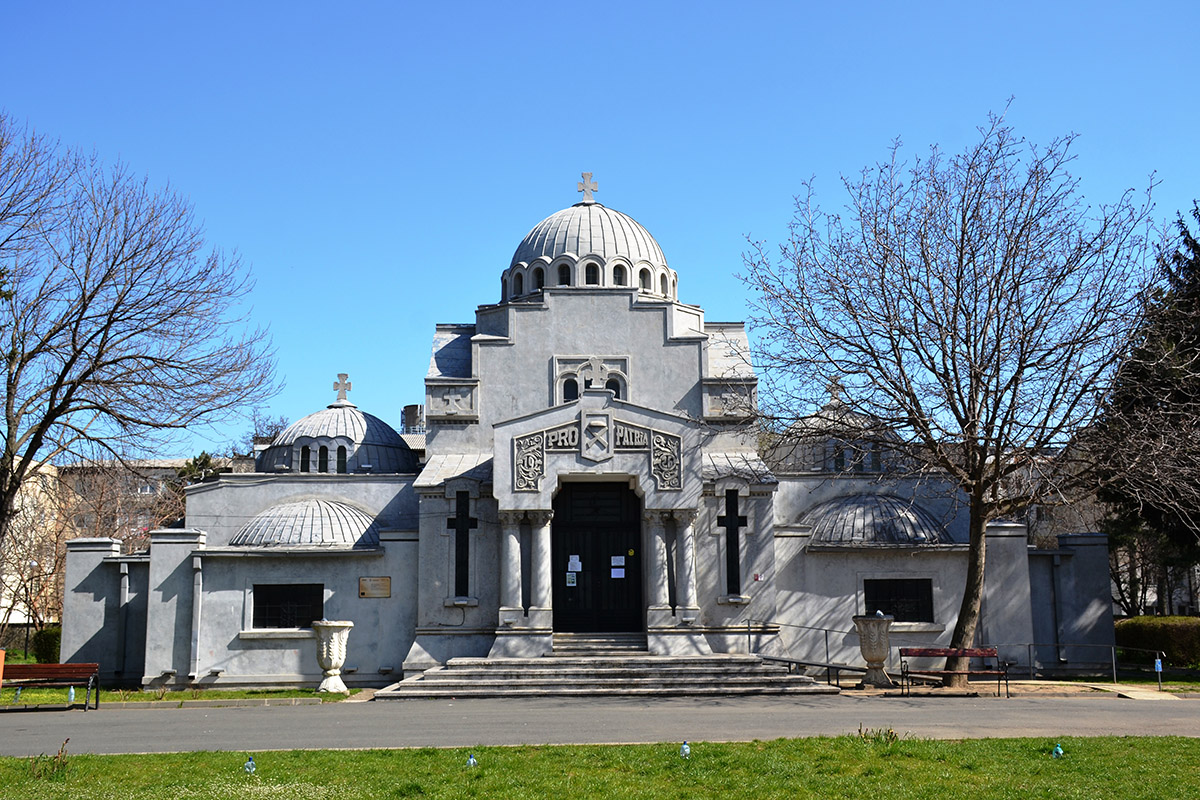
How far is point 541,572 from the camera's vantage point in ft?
84.6

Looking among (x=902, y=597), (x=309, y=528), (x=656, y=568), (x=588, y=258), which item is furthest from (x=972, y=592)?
(x=309, y=528)

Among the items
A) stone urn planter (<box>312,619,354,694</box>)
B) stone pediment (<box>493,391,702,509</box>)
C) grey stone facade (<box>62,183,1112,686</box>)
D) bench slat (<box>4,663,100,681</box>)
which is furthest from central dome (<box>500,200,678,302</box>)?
Answer: bench slat (<box>4,663,100,681</box>)

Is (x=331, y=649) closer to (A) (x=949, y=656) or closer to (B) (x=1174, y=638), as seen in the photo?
(A) (x=949, y=656)

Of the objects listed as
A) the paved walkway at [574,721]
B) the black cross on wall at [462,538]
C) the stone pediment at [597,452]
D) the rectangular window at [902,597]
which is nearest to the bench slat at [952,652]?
the paved walkway at [574,721]

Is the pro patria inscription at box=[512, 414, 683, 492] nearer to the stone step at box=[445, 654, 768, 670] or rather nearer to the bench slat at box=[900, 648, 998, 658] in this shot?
the stone step at box=[445, 654, 768, 670]

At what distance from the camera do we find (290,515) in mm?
28844

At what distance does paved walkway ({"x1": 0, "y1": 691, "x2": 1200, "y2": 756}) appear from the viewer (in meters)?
15.4

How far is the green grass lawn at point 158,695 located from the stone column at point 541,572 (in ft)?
14.6

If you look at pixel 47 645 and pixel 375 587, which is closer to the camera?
pixel 375 587

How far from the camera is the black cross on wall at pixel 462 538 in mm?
26734

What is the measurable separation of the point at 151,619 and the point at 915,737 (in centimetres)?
1944

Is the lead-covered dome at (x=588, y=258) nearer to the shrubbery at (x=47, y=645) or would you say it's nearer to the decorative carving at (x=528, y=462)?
the decorative carving at (x=528, y=462)

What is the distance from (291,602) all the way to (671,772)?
56.4ft

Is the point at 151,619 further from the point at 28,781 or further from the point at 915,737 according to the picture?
the point at 915,737
